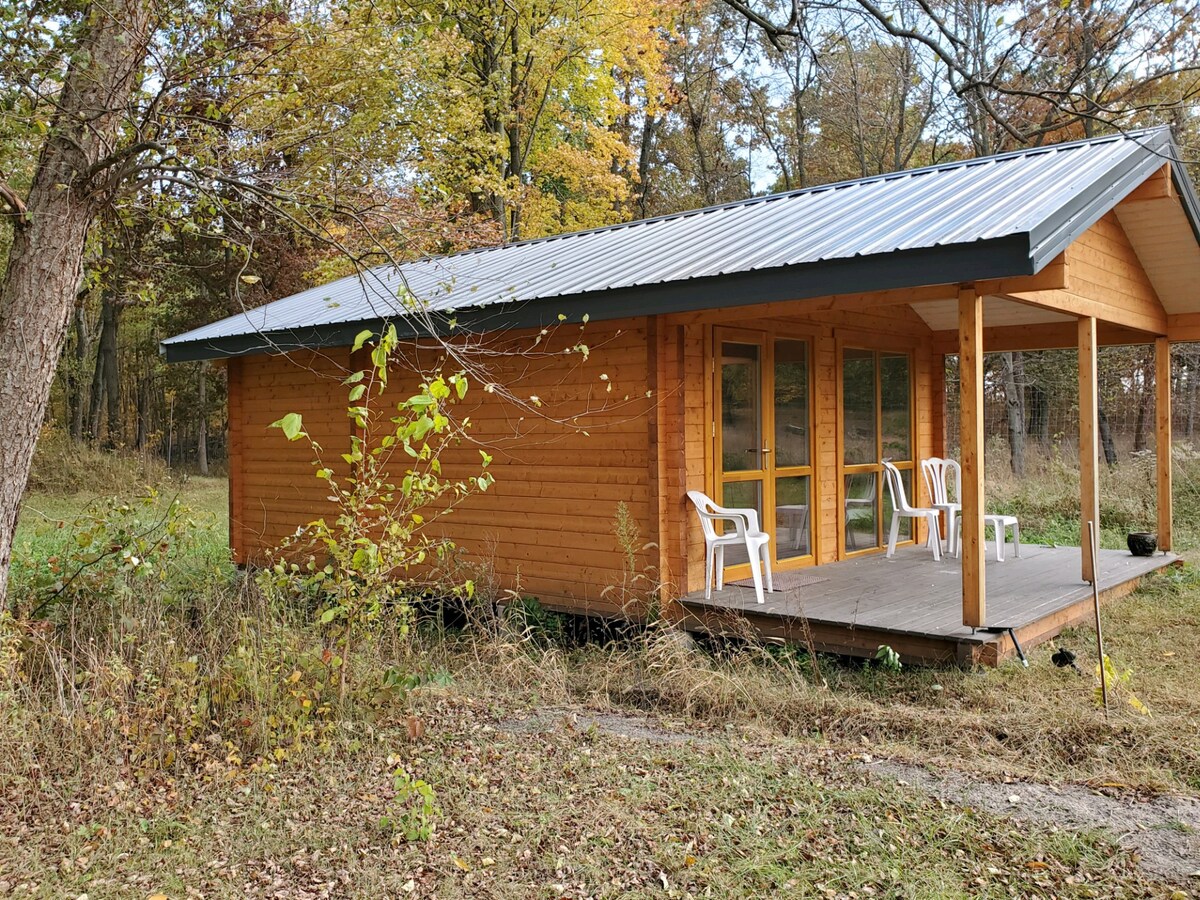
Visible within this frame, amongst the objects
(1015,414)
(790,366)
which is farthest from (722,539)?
(1015,414)

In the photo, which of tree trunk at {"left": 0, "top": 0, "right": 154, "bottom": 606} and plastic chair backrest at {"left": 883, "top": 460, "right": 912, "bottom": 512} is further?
plastic chair backrest at {"left": 883, "top": 460, "right": 912, "bottom": 512}

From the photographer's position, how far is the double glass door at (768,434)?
7023mm

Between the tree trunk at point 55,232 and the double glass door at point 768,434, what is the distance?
405cm

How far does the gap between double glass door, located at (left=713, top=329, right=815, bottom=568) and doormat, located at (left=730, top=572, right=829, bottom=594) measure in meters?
0.16

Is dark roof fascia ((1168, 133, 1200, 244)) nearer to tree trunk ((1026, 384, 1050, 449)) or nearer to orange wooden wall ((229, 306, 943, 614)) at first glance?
orange wooden wall ((229, 306, 943, 614))

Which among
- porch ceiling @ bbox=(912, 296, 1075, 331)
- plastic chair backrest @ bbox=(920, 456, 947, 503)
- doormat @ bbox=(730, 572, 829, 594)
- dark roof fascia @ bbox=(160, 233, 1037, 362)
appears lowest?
doormat @ bbox=(730, 572, 829, 594)

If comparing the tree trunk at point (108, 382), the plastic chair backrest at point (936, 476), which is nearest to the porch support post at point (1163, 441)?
the plastic chair backrest at point (936, 476)

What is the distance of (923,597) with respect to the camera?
21.4ft

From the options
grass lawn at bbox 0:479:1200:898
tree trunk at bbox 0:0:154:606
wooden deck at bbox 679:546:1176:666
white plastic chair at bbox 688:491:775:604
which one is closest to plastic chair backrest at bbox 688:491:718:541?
white plastic chair at bbox 688:491:775:604

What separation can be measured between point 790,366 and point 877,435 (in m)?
1.58

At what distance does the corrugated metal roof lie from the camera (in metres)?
5.25

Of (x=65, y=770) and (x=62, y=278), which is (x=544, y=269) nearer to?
(x=62, y=278)

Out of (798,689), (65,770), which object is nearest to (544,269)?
(798,689)

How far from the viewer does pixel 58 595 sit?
218 inches
